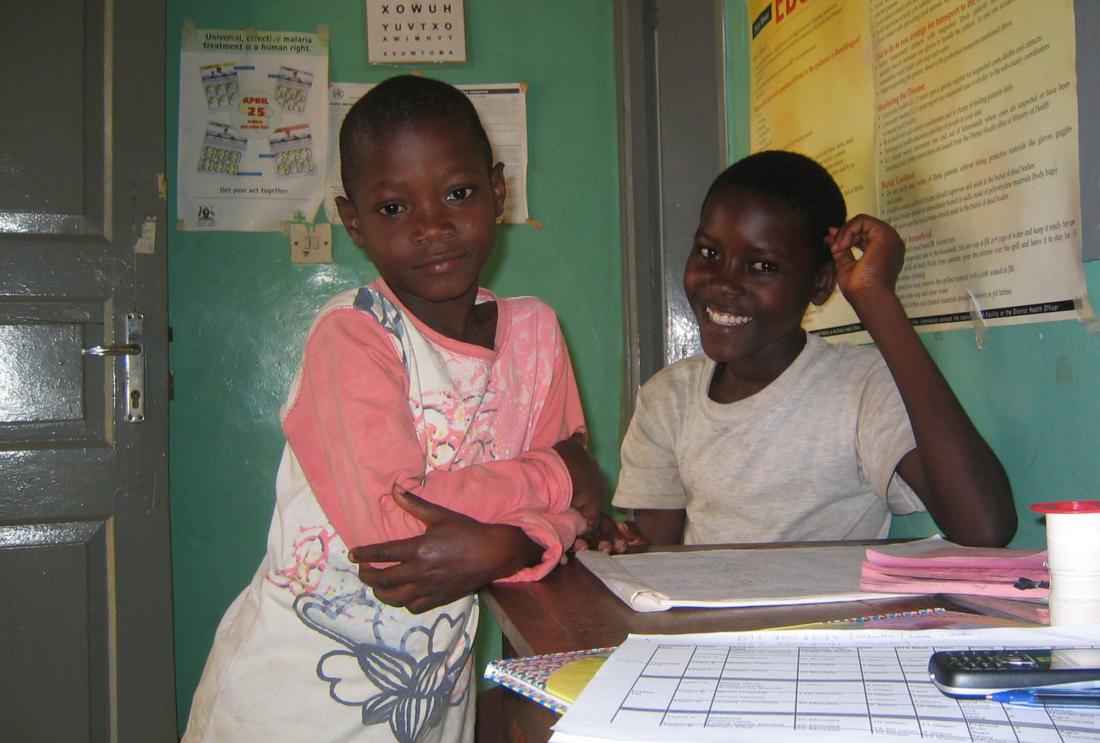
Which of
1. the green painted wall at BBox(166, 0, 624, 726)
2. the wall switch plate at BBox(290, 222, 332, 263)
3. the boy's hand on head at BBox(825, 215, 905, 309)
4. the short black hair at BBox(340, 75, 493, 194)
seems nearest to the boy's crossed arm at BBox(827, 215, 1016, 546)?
the boy's hand on head at BBox(825, 215, 905, 309)

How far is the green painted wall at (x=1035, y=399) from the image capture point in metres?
1.00

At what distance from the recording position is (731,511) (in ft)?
4.49

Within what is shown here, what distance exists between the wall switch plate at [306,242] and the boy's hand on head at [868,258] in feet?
5.48

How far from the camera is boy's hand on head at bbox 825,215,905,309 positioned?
121 centimetres

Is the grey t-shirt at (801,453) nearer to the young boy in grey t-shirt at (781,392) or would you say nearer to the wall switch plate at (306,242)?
the young boy in grey t-shirt at (781,392)

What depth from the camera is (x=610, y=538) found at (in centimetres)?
113

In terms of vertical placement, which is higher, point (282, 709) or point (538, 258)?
point (538, 258)

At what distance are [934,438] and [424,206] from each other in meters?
0.68

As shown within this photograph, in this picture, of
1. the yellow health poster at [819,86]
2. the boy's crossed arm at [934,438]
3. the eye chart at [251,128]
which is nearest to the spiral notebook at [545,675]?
the boy's crossed arm at [934,438]

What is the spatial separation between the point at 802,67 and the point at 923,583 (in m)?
1.20

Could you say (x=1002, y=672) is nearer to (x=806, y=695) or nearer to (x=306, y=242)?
(x=806, y=695)

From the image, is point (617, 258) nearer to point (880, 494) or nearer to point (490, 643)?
point (490, 643)

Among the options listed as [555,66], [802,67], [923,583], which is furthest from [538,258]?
[923,583]

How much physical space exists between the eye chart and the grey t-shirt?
60.6 inches
